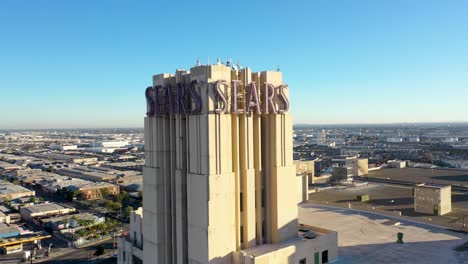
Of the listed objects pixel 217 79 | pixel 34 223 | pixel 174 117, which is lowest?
pixel 34 223

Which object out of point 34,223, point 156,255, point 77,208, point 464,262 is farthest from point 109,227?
point 464,262

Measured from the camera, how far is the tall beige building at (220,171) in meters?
31.0

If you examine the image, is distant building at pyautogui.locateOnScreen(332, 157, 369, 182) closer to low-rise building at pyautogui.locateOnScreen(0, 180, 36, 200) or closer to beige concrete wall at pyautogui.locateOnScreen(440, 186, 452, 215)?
beige concrete wall at pyautogui.locateOnScreen(440, 186, 452, 215)

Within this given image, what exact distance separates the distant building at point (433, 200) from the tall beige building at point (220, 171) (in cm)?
3364

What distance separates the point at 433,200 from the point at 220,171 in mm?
47800

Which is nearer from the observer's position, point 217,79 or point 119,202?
point 217,79

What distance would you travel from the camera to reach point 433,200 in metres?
64.0

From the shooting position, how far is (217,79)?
3167 cm

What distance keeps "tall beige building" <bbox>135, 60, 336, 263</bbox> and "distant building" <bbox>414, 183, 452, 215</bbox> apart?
33643 millimetres

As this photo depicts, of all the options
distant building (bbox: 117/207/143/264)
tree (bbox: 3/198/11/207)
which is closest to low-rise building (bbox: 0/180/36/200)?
tree (bbox: 3/198/11/207)

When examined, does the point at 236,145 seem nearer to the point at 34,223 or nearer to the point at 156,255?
the point at 156,255

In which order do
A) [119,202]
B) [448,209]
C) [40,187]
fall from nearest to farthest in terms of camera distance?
[448,209], [119,202], [40,187]

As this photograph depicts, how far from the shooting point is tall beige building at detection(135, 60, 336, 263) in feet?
102

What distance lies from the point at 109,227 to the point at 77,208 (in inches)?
1416
